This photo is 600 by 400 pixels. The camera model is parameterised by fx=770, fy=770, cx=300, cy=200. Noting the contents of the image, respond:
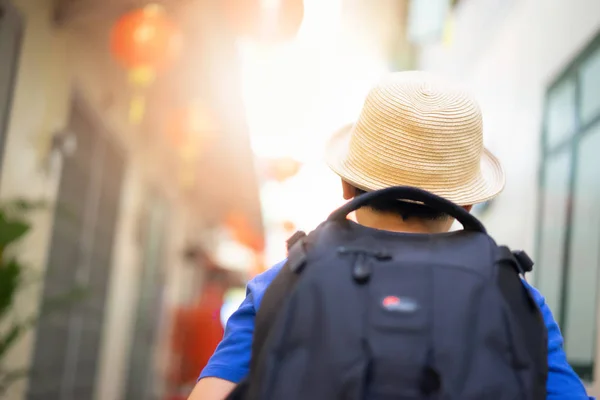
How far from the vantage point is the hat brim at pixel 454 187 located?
151 centimetres

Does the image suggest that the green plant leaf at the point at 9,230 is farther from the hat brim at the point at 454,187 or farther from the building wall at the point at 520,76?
the building wall at the point at 520,76

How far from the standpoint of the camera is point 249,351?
1.36 metres

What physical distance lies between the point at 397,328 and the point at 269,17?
3.57 meters

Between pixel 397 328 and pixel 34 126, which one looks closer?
pixel 397 328

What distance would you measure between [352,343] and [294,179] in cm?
693

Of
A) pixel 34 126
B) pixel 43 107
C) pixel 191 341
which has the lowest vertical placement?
pixel 191 341

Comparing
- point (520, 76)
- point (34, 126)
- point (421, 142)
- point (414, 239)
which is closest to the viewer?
point (414, 239)

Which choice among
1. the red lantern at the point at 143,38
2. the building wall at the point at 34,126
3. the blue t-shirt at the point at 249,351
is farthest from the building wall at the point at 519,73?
the building wall at the point at 34,126

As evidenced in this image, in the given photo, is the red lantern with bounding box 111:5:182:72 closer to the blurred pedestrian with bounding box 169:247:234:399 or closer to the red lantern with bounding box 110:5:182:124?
the red lantern with bounding box 110:5:182:124

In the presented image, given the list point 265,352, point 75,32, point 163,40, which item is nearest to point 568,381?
point 265,352

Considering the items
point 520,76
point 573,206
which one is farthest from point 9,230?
point 520,76

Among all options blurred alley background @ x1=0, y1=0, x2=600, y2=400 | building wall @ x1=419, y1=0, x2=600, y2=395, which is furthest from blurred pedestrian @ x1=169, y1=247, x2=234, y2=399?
building wall @ x1=419, y1=0, x2=600, y2=395

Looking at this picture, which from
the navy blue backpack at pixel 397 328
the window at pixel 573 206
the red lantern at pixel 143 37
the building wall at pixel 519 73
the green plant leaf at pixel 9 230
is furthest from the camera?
the red lantern at pixel 143 37

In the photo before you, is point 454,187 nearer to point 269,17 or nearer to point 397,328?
point 397,328
